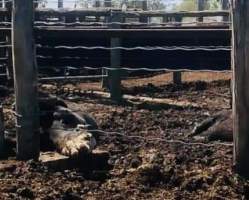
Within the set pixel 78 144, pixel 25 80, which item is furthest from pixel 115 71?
pixel 25 80

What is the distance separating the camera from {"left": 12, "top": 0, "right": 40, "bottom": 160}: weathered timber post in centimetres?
503

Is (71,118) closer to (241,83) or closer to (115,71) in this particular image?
(241,83)

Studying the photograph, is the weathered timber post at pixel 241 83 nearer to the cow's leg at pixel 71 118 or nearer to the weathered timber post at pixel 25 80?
the weathered timber post at pixel 25 80

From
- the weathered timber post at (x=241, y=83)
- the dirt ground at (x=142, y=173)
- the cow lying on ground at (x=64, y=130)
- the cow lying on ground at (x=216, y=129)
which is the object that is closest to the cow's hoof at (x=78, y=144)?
the cow lying on ground at (x=64, y=130)

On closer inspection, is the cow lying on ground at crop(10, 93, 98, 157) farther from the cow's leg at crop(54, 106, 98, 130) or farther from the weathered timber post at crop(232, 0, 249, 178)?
the weathered timber post at crop(232, 0, 249, 178)

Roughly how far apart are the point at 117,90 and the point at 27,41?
4630 millimetres

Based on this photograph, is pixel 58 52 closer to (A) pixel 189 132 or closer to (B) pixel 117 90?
(B) pixel 117 90

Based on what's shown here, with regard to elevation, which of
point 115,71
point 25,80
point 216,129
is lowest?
point 216,129

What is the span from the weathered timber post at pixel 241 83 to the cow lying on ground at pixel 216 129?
73.8 inches

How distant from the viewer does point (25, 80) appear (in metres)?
5.11

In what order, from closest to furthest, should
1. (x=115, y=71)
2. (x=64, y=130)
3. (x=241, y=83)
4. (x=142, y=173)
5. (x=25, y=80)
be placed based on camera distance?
(x=241, y=83), (x=142, y=173), (x=25, y=80), (x=64, y=130), (x=115, y=71)

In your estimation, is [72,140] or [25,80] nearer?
[25,80]

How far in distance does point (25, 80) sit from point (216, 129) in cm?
223

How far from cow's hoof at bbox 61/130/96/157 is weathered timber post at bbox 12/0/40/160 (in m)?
0.26
